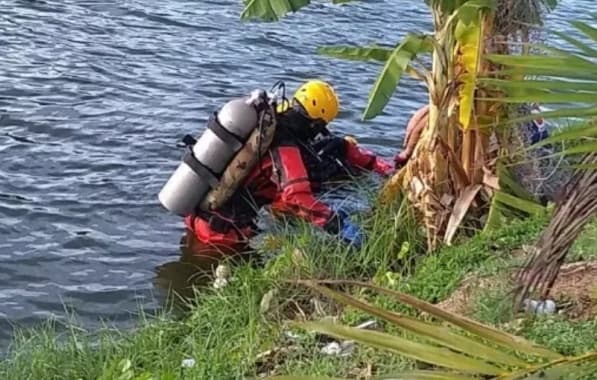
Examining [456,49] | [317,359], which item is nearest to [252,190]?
[456,49]

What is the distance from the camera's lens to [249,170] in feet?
22.4

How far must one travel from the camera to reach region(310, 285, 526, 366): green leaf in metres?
1.63

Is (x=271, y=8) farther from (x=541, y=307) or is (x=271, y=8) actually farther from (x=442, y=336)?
(x=442, y=336)

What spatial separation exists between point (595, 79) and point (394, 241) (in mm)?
4255

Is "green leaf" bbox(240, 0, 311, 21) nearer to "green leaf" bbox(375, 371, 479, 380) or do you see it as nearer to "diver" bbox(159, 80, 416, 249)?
"diver" bbox(159, 80, 416, 249)

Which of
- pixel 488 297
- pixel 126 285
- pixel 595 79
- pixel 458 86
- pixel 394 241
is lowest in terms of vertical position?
pixel 126 285

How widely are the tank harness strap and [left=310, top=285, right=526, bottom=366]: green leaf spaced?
5053mm

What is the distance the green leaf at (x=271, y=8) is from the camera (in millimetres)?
5613

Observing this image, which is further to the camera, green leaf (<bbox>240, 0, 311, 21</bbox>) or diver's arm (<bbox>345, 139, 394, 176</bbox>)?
diver's arm (<bbox>345, 139, 394, 176</bbox>)

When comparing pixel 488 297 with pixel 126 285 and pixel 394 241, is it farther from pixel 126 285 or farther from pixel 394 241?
pixel 126 285

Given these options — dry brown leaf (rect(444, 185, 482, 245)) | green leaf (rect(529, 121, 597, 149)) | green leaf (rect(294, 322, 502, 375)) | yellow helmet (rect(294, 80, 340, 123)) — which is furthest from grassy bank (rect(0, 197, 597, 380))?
green leaf (rect(294, 322, 502, 375))

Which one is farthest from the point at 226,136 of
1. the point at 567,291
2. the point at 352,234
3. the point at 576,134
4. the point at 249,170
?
the point at 576,134

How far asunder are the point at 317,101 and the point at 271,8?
1.63m

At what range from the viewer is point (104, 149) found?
8383 millimetres
